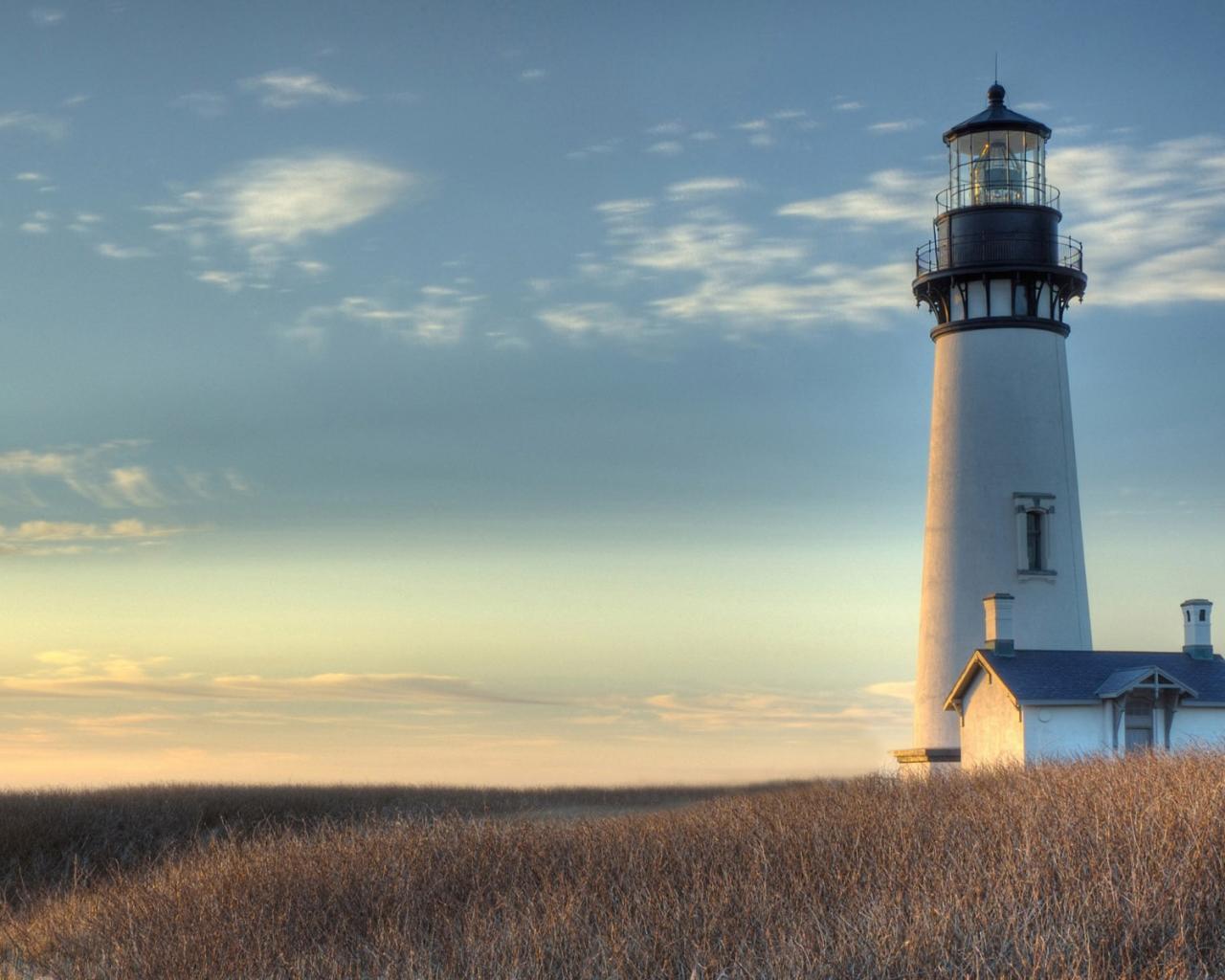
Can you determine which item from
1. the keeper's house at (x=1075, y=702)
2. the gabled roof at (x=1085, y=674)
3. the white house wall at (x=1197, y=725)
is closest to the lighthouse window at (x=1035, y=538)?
the keeper's house at (x=1075, y=702)

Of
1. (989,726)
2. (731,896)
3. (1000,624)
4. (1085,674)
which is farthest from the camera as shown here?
(1000,624)

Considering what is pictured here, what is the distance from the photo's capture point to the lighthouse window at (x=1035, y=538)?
29.7 meters

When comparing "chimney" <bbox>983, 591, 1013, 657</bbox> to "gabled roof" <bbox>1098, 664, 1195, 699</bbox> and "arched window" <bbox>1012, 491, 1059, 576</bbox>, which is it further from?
"gabled roof" <bbox>1098, 664, 1195, 699</bbox>

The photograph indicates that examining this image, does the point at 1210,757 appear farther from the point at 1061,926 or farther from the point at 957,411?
the point at 957,411

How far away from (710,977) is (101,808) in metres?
29.2

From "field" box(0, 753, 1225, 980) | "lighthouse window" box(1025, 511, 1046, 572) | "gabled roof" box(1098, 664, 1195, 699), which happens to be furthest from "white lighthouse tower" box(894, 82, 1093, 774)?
"field" box(0, 753, 1225, 980)

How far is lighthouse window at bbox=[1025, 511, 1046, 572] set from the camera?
29.7 m

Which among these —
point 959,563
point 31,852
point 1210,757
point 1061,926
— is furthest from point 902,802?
point 31,852

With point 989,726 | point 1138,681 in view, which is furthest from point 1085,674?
point 989,726

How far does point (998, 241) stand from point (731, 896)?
21232mm

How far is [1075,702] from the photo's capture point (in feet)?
86.8

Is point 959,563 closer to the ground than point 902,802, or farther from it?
farther from it

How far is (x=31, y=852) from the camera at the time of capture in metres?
32.0

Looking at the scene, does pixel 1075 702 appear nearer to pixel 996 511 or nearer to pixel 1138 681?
pixel 1138 681
